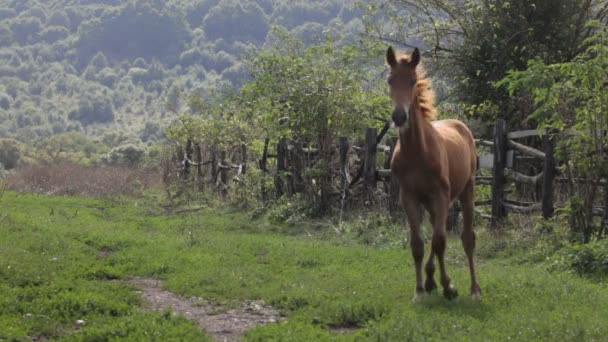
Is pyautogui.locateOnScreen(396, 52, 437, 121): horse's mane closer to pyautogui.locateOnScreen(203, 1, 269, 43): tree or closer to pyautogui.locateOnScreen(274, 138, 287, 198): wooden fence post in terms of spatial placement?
pyautogui.locateOnScreen(274, 138, 287, 198): wooden fence post

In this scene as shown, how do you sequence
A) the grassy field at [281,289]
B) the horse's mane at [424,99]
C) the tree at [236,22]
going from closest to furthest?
the grassy field at [281,289] → the horse's mane at [424,99] → the tree at [236,22]

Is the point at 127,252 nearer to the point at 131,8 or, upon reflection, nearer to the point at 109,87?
the point at 109,87

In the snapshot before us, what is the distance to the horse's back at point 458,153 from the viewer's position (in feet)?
28.9

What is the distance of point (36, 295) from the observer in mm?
8445

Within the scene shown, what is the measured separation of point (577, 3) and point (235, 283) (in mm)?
12405

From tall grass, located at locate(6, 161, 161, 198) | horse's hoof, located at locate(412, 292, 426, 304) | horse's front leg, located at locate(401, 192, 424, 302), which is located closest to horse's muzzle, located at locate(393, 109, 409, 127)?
horse's front leg, located at locate(401, 192, 424, 302)

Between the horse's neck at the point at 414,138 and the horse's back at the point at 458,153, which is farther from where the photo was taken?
the horse's back at the point at 458,153

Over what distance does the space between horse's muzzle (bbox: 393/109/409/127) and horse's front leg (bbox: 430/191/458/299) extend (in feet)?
3.86

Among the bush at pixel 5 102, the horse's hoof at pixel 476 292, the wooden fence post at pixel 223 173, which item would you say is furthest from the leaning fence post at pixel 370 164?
the bush at pixel 5 102

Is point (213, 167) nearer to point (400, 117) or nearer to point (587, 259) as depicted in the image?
point (587, 259)

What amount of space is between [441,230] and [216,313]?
8.90 feet

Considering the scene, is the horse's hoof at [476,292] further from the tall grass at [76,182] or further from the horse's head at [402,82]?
the tall grass at [76,182]

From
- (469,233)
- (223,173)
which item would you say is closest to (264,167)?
(223,173)

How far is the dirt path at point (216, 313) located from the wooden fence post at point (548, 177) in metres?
5.71
